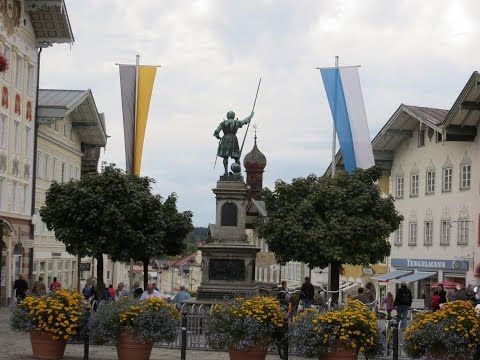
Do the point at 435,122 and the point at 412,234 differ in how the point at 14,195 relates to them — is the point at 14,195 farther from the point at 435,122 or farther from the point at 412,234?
the point at 412,234

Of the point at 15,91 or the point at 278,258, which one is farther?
the point at 15,91

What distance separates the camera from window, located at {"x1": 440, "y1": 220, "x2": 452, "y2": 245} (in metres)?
46.2

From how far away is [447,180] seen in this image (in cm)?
4675

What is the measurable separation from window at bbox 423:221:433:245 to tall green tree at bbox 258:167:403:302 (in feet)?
41.1

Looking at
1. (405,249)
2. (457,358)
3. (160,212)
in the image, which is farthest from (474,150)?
(457,358)

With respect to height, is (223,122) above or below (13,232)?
above

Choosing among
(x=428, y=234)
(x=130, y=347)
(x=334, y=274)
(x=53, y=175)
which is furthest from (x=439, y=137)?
(x=130, y=347)

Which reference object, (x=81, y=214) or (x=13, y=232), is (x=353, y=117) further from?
(x=13, y=232)

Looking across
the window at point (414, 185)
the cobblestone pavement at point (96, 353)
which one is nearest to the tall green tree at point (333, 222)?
the window at point (414, 185)

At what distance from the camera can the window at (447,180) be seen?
4650cm

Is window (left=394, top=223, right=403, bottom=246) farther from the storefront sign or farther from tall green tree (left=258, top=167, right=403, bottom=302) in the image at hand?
tall green tree (left=258, top=167, right=403, bottom=302)

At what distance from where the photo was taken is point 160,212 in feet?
118

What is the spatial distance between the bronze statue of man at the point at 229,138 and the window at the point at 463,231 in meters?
19.1

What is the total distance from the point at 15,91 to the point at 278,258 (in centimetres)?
1382
